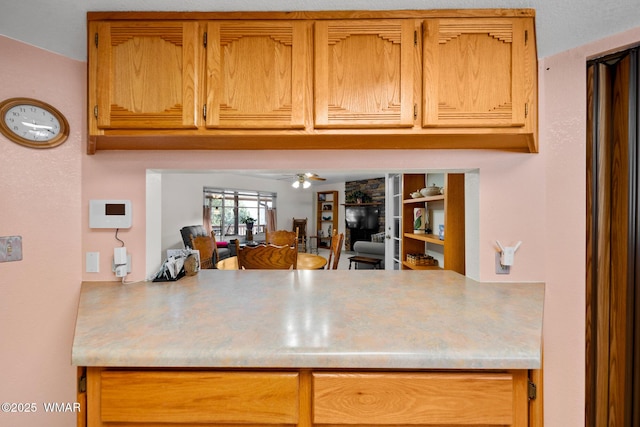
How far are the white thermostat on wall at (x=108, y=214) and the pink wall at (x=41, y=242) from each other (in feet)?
0.23

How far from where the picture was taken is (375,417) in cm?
73

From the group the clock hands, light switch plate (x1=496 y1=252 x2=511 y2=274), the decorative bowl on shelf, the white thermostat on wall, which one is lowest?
light switch plate (x1=496 y1=252 x2=511 y2=274)

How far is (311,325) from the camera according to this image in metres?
0.88

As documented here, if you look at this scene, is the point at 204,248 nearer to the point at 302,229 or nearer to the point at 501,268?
the point at 501,268

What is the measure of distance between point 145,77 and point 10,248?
98cm

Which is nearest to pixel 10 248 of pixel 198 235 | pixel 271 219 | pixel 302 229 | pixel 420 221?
pixel 420 221

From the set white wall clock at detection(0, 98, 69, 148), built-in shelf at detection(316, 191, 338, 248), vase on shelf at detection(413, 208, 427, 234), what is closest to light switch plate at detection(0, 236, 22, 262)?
white wall clock at detection(0, 98, 69, 148)

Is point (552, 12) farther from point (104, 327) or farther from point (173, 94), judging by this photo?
point (104, 327)

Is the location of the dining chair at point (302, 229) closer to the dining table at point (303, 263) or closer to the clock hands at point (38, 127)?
the dining table at point (303, 263)

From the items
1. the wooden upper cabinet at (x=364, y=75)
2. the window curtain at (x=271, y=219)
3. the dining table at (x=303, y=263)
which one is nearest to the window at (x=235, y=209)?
the window curtain at (x=271, y=219)

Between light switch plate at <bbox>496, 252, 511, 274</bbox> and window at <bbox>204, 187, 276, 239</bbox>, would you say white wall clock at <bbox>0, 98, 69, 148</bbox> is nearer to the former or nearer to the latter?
light switch plate at <bbox>496, 252, 511, 274</bbox>

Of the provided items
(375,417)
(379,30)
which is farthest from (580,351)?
(379,30)

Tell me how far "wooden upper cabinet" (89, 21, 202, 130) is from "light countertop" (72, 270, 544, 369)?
0.75 m

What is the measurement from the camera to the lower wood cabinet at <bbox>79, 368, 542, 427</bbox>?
0.73 metres
